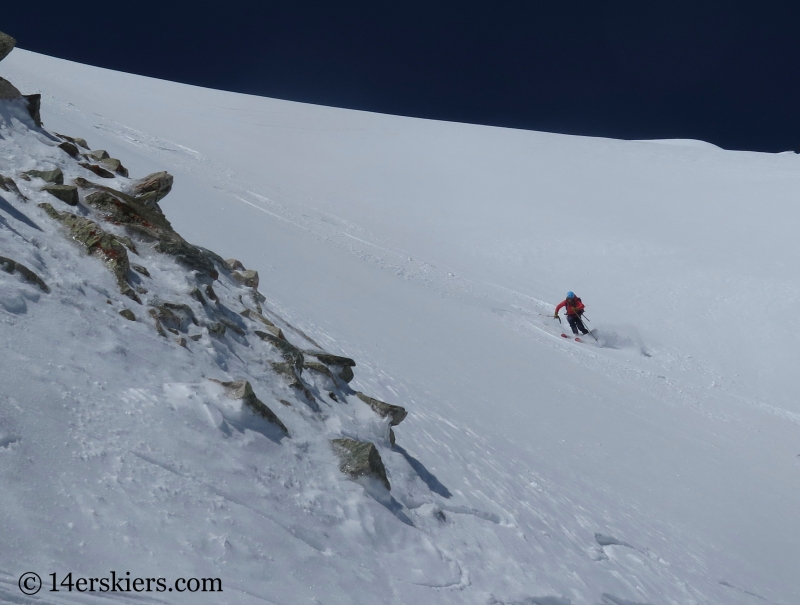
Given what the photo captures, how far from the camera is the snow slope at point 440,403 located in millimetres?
3443

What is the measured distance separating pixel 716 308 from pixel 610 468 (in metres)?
11.2

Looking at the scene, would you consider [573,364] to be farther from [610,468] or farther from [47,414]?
[47,414]

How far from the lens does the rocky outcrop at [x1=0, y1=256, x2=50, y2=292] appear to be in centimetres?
432

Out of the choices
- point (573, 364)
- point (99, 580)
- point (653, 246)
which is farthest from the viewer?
point (653, 246)

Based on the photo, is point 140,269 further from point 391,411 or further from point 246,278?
point 391,411

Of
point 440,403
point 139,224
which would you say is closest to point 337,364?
point 440,403

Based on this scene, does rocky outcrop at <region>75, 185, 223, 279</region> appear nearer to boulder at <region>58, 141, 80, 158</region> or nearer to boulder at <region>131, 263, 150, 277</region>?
boulder at <region>131, 263, 150, 277</region>

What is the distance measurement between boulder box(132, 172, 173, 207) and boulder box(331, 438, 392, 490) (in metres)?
4.25

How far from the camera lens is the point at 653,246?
2159 cm

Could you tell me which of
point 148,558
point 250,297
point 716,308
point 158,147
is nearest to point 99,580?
point 148,558

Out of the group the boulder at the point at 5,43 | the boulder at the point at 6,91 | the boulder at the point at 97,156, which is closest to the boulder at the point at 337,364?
the boulder at the point at 97,156

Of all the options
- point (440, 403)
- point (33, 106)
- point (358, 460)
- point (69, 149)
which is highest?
point (33, 106)

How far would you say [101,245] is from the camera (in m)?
5.36

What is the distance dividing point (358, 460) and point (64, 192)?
3.91m
